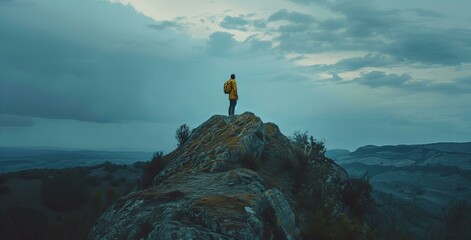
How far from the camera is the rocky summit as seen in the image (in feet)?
22.4

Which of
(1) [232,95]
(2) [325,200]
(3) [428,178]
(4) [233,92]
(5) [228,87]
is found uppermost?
(5) [228,87]

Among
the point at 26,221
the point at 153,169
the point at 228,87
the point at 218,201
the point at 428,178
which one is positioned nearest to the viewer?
the point at 218,201

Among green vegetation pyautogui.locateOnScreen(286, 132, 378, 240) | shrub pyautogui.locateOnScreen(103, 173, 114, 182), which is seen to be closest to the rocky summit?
green vegetation pyautogui.locateOnScreen(286, 132, 378, 240)

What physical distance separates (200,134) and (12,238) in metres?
18.8

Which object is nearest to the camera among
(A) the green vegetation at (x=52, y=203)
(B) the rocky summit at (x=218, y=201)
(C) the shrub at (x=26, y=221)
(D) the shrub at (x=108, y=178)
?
(B) the rocky summit at (x=218, y=201)

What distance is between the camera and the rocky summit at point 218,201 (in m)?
6.83

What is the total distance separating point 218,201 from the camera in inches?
305

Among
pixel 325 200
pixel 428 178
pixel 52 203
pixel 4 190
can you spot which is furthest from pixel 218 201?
pixel 428 178

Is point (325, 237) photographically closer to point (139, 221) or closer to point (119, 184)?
point (139, 221)

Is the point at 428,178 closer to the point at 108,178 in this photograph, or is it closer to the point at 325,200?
the point at 108,178

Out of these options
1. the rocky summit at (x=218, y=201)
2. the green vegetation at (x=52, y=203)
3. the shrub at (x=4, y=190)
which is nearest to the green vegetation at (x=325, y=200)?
the rocky summit at (x=218, y=201)

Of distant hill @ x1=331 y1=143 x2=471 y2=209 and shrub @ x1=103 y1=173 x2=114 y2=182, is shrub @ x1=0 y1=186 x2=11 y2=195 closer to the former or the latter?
shrub @ x1=103 y1=173 x2=114 y2=182

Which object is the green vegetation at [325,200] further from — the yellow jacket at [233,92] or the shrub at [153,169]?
the shrub at [153,169]

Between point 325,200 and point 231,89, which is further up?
point 231,89
